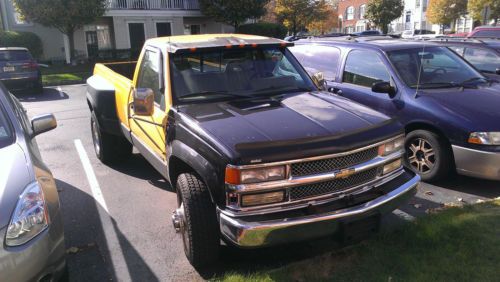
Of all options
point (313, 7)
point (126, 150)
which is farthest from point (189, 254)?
point (313, 7)

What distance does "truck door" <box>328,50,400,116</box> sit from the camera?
19.4 ft

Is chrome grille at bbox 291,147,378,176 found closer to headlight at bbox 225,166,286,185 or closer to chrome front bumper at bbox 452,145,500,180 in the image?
headlight at bbox 225,166,286,185

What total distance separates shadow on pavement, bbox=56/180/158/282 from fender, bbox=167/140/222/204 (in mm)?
1002

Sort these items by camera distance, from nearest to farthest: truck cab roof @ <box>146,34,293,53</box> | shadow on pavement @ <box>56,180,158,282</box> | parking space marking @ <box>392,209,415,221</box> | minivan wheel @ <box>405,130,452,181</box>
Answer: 1. shadow on pavement @ <box>56,180,158,282</box>
2. truck cab roof @ <box>146,34,293,53</box>
3. parking space marking @ <box>392,209,415,221</box>
4. minivan wheel @ <box>405,130,452,181</box>

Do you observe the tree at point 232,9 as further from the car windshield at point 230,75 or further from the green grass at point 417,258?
the green grass at point 417,258

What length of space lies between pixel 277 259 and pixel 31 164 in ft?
6.91

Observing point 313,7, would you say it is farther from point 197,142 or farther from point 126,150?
point 197,142

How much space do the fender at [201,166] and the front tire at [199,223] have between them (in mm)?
129

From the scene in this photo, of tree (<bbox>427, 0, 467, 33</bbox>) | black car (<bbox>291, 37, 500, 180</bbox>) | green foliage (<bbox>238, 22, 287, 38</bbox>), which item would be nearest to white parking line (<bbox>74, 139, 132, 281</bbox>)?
black car (<bbox>291, 37, 500, 180</bbox>)

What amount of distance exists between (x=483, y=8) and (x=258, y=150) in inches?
1528

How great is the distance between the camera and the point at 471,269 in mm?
3389

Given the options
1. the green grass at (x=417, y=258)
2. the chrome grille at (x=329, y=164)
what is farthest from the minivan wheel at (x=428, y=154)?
the chrome grille at (x=329, y=164)

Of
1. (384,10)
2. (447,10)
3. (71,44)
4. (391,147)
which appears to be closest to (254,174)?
(391,147)

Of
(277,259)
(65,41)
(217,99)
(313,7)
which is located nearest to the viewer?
(277,259)
